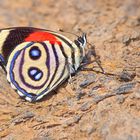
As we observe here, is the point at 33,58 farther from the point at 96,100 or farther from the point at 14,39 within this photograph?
the point at 96,100

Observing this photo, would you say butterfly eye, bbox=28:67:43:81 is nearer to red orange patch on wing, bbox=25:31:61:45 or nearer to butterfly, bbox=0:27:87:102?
butterfly, bbox=0:27:87:102

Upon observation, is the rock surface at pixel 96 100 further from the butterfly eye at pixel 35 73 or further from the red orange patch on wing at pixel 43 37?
the red orange patch on wing at pixel 43 37

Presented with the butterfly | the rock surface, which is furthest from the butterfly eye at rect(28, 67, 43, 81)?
the rock surface

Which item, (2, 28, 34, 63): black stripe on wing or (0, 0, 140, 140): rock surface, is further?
(2, 28, 34, 63): black stripe on wing

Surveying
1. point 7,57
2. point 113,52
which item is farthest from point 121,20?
point 7,57

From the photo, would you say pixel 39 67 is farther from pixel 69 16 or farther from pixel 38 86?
pixel 69 16

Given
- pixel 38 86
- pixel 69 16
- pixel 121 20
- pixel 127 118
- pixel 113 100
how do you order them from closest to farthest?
pixel 127 118 → pixel 113 100 → pixel 38 86 → pixel 121 20 → pixel 69 16
